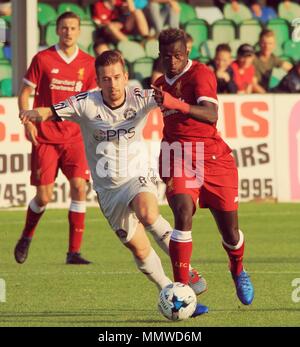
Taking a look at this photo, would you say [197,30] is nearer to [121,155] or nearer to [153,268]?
[121,155]

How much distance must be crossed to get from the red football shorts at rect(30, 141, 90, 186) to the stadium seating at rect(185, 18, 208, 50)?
9.00m

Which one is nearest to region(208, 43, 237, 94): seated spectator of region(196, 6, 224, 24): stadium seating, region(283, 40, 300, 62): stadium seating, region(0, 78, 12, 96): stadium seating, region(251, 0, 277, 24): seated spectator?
region(283, 40, 300, 62): stadium seating

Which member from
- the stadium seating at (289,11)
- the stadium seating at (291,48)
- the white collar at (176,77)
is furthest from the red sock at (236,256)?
the stadium seating at (289,11)

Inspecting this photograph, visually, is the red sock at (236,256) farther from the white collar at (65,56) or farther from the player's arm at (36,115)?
the white collar at (65,56)

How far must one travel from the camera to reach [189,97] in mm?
9594

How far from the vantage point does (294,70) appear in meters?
20.7

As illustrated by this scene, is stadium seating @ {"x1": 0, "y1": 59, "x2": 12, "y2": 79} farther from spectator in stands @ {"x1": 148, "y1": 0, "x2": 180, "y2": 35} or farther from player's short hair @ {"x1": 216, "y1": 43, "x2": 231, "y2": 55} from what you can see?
player's short hair @ {"x1": 216, "y1": 43, "x2": 231, "y2": 55}

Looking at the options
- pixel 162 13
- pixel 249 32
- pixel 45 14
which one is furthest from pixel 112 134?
pixel 249 32

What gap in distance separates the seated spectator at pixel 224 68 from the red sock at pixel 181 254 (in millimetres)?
10563

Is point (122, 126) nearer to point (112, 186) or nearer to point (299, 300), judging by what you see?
point (112, 186)

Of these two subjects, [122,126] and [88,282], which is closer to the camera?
[122,126]

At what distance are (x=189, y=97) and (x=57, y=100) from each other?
3817mm
